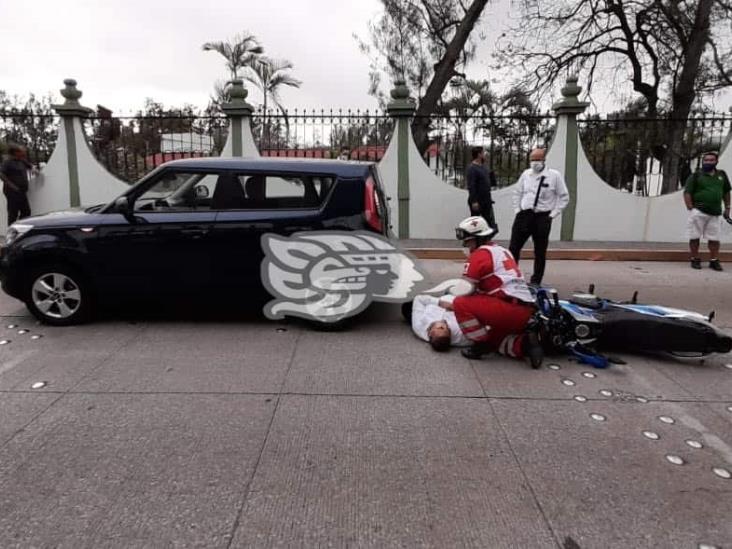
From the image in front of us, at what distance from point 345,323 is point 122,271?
7.18 feet

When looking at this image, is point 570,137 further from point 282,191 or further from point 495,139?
point 282,191

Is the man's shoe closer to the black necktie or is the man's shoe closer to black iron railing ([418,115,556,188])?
the black necktie

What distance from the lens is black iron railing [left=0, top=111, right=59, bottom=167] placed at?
36.0 feet

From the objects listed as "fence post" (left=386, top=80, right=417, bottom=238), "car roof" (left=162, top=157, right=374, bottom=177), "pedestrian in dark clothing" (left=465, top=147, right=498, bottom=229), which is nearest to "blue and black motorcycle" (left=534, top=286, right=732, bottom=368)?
"car roof" (left=162, top=157, right=374, bottom=177)

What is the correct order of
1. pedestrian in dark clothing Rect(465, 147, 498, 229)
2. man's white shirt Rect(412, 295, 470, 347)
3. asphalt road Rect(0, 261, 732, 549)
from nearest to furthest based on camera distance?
asphalt road Rect(0, 261, 732, 549) < man's white shirt Rect(412, 295, 470, 347) < pedestrian in dark clothing Rect(465, 147, 498, 229)

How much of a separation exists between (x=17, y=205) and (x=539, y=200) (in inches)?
369

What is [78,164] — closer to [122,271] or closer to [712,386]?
[122,271]

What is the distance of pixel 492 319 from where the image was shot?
168 inches

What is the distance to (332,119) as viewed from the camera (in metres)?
10.9

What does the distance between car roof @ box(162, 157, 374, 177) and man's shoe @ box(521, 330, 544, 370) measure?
84.9 inches

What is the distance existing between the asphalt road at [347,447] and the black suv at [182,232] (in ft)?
1.76

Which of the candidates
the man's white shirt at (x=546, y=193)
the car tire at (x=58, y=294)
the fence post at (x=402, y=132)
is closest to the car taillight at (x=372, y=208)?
the man's white shirt at (x=546, y=193)

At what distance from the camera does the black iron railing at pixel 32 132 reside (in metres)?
11.0

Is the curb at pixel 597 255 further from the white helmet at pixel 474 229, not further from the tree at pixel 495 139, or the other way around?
the white helmet at pixel 474 229
